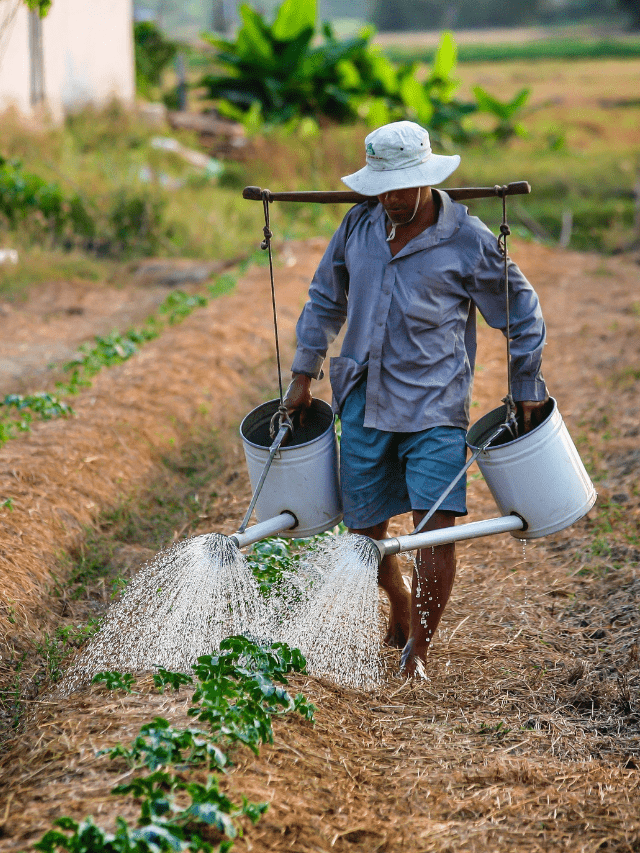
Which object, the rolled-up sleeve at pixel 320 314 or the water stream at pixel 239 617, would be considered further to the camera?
the rolled-up sleeve at pixel 320 314

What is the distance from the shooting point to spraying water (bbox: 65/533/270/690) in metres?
2.91

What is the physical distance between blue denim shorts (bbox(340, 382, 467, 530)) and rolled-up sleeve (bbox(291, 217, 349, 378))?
19cm

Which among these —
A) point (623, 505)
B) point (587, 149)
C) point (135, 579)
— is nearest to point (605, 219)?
point (587, 149)

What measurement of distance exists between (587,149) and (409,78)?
518cm

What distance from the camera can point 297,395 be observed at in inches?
131

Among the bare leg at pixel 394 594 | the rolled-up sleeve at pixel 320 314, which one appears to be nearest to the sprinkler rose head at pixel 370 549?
the bare leg at pixel 394 594

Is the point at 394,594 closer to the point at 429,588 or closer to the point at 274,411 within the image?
the point at 429,588

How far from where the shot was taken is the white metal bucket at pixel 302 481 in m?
3.18

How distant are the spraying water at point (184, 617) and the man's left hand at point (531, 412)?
100 cm

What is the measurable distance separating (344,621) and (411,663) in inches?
10.0

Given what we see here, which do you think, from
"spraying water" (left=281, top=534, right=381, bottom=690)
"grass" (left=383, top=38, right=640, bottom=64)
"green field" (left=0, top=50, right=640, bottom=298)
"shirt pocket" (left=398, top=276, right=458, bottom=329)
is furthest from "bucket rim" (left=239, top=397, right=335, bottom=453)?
"grass" (left=383, top=38, right=640, bottom=64)

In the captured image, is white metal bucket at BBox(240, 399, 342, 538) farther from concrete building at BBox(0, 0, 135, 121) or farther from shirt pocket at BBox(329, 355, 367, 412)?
concrete building at BBox(0, 0, 135, 121)

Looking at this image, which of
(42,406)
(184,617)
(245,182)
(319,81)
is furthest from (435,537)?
(319,81)

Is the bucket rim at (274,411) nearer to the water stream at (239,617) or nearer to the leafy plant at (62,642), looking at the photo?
the water stream at (239,617)
